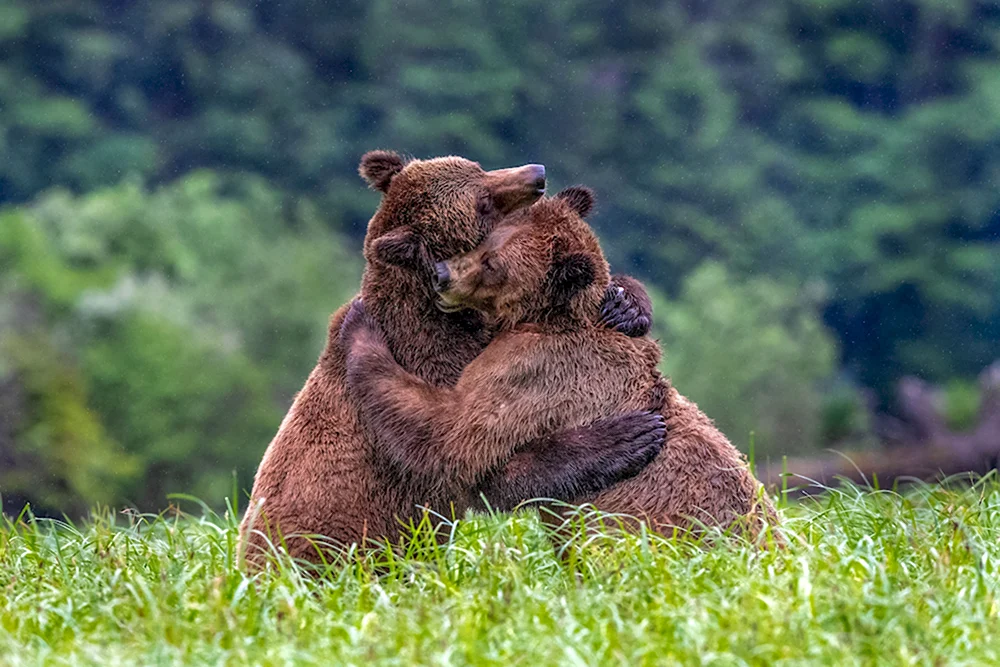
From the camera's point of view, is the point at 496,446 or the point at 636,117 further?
the point at 636,117

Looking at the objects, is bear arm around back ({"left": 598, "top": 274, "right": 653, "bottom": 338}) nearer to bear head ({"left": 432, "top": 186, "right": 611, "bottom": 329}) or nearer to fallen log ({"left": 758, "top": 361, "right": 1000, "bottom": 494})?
bear head ({"left": 432, "top": 186, "right": 611, "bottom": 329})

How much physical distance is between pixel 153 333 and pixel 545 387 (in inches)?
711

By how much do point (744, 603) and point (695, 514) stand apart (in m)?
0.82

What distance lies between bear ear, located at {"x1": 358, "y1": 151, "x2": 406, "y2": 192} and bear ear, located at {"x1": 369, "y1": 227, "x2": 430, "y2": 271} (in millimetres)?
225

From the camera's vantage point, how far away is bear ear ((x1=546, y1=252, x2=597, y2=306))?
3990 millimetres

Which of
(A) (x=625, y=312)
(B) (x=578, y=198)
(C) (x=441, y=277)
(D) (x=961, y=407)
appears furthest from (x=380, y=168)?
(D) (x=961, y=407)

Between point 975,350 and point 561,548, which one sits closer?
point 561,548

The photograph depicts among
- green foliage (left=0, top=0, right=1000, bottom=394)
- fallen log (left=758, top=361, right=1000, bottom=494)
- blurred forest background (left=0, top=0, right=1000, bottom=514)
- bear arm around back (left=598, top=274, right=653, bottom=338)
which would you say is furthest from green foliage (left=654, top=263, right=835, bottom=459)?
bear arm around back (left=598, top=274, right=653, bottom=338)

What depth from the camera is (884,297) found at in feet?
92.4

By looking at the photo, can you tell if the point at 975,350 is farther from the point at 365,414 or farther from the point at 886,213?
the point at 365,414

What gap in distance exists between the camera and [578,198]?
4223 millimetres

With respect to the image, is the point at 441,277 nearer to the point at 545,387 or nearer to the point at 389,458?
the point at 545,387

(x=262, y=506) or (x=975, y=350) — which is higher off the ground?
(x=262, y=506)

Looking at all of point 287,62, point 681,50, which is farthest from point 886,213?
point 287,62
